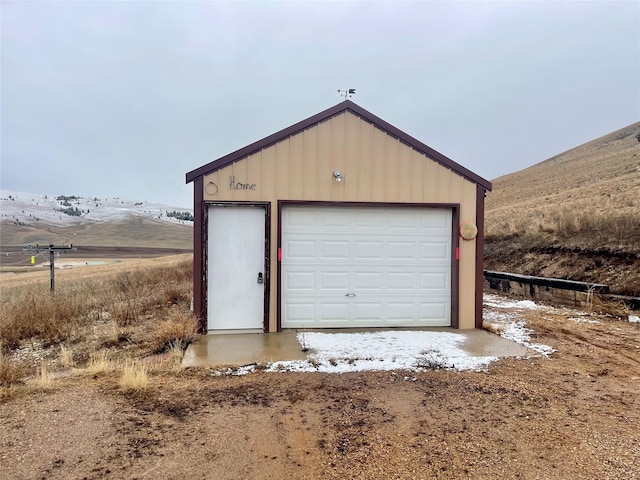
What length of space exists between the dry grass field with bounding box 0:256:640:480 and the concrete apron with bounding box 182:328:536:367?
0.31 m

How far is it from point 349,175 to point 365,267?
1659 mm

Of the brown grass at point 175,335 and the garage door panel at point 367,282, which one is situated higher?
the garage door panel at point 367,282

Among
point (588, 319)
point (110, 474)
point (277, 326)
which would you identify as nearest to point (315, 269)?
point (277, 326)

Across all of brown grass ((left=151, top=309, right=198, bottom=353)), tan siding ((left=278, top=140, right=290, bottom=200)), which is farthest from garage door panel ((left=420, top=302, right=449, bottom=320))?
brown grass ((left=151, top=309, right=198, bottom=353))

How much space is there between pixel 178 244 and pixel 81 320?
5700 centimetres

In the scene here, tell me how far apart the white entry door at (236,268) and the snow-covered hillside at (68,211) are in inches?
3127

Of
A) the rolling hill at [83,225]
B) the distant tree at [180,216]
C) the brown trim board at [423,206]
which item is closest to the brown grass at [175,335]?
the brown trim board at [423,206]

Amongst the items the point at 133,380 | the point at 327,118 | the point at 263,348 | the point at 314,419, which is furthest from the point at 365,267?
the point at 133,380

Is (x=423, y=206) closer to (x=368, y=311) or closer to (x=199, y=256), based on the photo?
(x=368, y=311)

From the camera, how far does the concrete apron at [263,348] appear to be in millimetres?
5930

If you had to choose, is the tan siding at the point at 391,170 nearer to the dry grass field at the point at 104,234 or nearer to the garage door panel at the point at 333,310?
the garage door panel at the point at 333,310

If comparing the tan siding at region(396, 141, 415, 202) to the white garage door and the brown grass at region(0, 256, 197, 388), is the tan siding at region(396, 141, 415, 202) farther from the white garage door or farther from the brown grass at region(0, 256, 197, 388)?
the brown grass at region(0, 256, 197, 388)

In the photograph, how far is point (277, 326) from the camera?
298 inches

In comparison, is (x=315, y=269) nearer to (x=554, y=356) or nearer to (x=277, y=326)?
(x=277, y=326)
